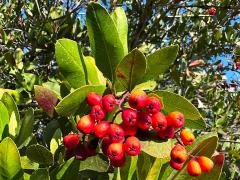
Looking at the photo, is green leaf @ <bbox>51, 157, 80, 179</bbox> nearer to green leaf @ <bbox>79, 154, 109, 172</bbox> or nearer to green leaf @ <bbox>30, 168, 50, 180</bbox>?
green leaf @ <bbox>79, 154, 109, 172</bbox>

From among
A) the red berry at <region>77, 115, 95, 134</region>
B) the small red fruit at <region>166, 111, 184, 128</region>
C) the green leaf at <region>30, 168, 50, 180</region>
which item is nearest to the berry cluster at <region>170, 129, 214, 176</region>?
the small red fruit at <region>166, 111, 184, 128</region>

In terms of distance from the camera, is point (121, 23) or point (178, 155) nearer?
point (178, 155)

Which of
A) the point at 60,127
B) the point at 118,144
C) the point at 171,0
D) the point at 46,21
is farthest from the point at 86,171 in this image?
the point at 171,0

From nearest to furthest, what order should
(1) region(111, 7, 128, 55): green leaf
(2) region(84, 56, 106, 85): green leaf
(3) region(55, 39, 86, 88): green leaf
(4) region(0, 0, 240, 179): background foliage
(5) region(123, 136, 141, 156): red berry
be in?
1. (5) region(123, 136, 141, 156): red berry
2. (3) region(55, 39, 86, 88): green leaf
3. (2) region(84, 56, 106, 85): green leaf
4. (1) region(111, 7, 128, 55): green leaf
5. (4) region(0, 0, 240, 179): background foliage

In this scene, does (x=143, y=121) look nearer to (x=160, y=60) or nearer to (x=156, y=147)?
(x=156, y=147)

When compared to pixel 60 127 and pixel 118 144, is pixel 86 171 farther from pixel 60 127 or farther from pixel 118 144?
pixel 118 144

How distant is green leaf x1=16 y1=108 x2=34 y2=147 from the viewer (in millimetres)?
1829

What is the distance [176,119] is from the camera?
1555 millimetres

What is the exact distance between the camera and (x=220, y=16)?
14.9ft

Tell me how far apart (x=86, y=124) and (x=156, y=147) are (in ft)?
0.86

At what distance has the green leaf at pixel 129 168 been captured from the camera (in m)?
1.86

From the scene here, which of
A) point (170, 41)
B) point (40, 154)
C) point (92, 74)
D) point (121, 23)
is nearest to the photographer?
point (40, 154)

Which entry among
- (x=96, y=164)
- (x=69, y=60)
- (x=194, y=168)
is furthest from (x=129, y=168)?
(x=69, y=60)

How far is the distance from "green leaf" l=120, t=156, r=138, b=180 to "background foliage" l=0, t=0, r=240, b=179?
82.0 inches
